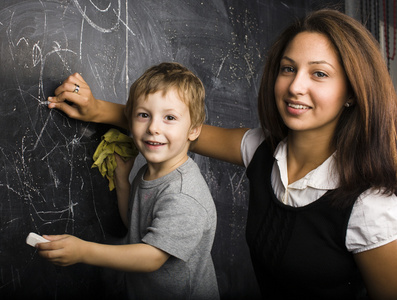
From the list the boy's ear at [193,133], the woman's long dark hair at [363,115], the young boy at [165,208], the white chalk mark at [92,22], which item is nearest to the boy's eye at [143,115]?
the young boy at [165,208]

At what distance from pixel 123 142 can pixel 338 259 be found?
0.75 metres

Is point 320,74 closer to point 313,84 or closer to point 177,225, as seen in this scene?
point 313,84

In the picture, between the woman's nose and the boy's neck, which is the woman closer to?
the woman's nose

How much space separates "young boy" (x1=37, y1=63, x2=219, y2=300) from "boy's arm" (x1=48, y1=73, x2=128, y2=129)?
0.11 metres

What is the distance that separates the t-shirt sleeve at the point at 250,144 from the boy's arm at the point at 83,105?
418mm

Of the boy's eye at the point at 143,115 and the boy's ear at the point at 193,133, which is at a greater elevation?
the boy's eye at the point at 143,115

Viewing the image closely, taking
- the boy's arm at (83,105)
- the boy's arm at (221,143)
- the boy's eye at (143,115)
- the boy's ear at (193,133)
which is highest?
the boy's arm at (83,105)

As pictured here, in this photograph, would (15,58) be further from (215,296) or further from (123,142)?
(215,296)

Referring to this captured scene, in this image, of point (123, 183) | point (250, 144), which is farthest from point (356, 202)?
point (123, 183)

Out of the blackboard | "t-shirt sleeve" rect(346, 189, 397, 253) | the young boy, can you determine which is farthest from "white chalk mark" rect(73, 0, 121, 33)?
"t-shirt sleeve" rect(346, 189, 397, 253)

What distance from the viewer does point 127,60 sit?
151 centimetres

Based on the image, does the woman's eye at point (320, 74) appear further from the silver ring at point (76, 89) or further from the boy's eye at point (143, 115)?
the silver ring at point (76, 89)

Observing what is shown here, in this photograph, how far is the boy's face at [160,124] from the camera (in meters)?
1.17

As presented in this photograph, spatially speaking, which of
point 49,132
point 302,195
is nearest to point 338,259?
point 302,195
